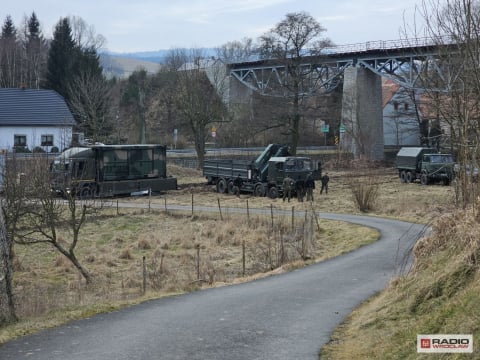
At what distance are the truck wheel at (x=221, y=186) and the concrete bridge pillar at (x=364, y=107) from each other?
2700 centimetres

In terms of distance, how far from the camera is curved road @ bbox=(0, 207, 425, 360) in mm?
9906

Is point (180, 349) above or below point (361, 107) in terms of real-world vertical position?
below

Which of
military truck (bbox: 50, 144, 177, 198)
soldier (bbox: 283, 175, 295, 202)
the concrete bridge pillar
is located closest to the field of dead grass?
soldier (bbox: 283, 175, 295, 202)

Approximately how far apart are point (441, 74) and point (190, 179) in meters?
38.5

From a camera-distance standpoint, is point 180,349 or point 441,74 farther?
point 441,74

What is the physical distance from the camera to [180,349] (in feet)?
32.9

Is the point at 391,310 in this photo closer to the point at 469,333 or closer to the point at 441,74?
the point at 469,333

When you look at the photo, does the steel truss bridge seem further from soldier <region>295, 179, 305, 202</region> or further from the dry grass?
the dry grass

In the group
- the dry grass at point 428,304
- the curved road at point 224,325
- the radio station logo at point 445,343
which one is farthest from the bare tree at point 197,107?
the radio station logo at point 445,343

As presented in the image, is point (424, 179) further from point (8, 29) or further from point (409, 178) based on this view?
point (8, 29)

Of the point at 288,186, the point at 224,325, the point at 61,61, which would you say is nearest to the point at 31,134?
the point at 61,61

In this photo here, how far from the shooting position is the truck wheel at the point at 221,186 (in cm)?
4434

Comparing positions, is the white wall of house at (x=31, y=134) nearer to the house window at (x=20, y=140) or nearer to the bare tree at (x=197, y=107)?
the house window at (x=20, y=140)

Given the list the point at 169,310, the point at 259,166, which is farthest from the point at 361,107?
the point at 169,310
